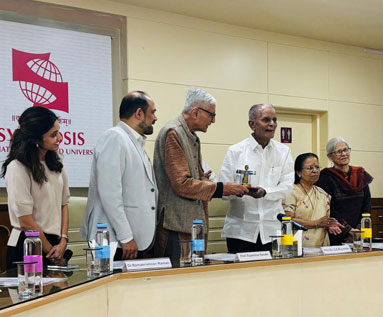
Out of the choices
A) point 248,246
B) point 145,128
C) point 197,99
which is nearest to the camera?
point 145,128

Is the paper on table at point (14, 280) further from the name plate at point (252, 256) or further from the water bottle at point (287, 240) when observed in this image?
the water bottle at point (287, 240)

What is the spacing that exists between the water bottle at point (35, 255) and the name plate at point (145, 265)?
1.35 feet

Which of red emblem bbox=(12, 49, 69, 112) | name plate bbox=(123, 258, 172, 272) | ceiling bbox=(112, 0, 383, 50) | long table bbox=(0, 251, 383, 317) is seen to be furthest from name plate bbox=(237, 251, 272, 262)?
ceiling bbox=(112, 0, 383, 50)

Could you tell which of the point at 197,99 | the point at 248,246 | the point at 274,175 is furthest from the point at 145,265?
the point at 274,175

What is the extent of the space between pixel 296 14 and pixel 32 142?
283 cm

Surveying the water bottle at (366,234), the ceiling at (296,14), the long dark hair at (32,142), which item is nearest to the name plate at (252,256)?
the water bottle at (366,234)

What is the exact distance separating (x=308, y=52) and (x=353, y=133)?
0.95m

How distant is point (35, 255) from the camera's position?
1831mm

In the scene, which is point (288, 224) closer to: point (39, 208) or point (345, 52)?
point (39, 208)

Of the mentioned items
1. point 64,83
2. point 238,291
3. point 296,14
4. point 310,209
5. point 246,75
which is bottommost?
point 238,291

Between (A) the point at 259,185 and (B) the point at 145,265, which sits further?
(A) the point at 259,185

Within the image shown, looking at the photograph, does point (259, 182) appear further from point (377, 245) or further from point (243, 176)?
point (377, 245)

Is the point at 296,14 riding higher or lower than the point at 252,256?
higher

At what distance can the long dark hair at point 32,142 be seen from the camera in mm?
2557
